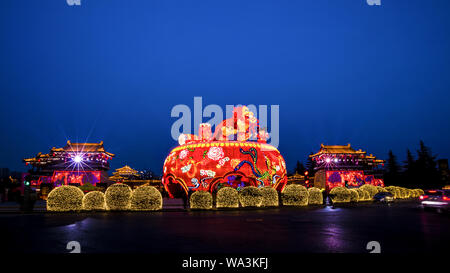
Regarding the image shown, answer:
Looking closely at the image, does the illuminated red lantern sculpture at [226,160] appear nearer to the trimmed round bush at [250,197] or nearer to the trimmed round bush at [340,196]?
the trimmed round bush at [250,197]

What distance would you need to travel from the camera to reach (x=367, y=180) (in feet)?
162

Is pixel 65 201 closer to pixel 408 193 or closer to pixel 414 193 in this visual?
pixel 408 193

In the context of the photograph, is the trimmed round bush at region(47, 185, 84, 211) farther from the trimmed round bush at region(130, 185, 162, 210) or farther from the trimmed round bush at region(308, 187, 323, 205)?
the trimmed round bush at region(308, 187, 323, 205)

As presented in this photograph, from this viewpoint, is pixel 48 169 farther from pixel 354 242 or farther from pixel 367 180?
pixel 367 180

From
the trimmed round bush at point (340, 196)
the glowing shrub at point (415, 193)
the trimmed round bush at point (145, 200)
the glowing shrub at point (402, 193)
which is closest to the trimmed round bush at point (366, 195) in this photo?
the trimmed round bush at point (340, 196)

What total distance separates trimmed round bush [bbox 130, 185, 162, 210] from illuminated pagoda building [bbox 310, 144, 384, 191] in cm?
3847

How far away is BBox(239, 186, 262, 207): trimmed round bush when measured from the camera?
18016 mm

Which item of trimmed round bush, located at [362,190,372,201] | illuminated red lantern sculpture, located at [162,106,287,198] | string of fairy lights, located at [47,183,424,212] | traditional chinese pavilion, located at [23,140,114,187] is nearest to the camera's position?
string of fairy lights, located at [47,183,424,212]

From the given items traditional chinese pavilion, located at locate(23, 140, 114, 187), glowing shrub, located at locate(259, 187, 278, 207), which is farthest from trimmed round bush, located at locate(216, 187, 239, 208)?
traditional chinese pavilion, located at locate(23, 140, 114, 187)

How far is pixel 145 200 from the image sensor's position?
54.2 feet

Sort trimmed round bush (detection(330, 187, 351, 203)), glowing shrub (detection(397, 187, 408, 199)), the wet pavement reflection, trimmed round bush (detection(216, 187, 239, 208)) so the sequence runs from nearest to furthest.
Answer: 1. the wet pavement reflection
2. trimmed round bush (detection(216, 187, 239, 208))
3. trimmed round bush (detection(330, 187, 351, 203))
4. glowing shrub (detection(397, 187, 408, 199))

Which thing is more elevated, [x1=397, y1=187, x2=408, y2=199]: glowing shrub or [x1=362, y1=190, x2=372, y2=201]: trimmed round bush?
[x1=362, y1=190, x2=372, y2=201]: trimmed round bush

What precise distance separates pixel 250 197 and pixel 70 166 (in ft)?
111
